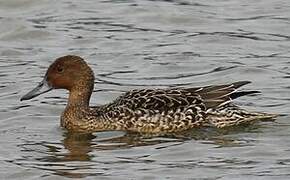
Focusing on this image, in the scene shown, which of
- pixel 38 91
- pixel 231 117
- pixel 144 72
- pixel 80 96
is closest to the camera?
pixel 231 117

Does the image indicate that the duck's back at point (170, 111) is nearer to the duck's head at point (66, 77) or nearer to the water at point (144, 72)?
the water at point (144, 72)

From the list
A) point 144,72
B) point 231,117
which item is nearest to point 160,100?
point 231,117

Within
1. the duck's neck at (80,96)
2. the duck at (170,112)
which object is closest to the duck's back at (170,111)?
the duck at (170,112)

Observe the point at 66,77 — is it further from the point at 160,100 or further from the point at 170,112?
the point at 170,112

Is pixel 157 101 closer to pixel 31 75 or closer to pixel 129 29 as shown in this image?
pixel 31 75

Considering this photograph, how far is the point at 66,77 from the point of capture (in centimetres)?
1430

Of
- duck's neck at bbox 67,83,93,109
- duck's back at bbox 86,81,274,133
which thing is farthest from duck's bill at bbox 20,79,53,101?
duck's back at bbox 86,81,274,133

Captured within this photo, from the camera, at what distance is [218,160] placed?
1242 centimetres

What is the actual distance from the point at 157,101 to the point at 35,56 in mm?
3837

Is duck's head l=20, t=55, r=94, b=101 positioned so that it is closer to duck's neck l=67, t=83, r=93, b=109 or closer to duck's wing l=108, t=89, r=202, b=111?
duck's neck l=67, t=83, r=93, b=109

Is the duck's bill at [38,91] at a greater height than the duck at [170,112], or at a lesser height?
greater

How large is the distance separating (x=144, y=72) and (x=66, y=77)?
2.25 meters

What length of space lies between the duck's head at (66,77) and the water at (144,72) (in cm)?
39

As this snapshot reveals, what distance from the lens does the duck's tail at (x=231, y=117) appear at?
1384 centimetres
